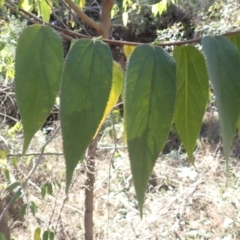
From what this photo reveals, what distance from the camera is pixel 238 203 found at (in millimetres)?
3209

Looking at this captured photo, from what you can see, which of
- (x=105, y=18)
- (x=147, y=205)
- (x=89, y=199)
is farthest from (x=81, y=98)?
(x=147, y=205)

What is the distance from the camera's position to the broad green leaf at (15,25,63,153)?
387 millimetres

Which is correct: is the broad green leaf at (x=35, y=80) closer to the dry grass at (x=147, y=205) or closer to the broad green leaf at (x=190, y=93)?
the broad green leaf at (x=190, y=93)

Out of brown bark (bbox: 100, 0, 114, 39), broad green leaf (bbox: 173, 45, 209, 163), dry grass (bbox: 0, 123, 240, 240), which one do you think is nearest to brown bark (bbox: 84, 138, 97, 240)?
brown bark (bbox: 100, 0, 114, 39)

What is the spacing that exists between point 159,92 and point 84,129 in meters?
0.07

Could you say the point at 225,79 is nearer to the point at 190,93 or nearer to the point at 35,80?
the point at 190,93

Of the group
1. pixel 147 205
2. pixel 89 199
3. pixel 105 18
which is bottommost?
pixel 147 205

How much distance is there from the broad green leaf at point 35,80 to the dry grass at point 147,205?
2320mm

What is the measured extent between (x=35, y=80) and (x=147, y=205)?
10.5 feet

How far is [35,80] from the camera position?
39 cm

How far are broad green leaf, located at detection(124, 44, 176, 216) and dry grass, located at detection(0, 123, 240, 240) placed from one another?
2.34 meters

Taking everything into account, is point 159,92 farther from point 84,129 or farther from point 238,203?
point 238,203

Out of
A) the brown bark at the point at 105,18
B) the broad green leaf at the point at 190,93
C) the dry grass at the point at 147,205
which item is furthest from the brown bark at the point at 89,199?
the broad green leaf at the point at 190,93

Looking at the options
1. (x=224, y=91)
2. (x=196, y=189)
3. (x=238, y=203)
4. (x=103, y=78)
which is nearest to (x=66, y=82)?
(x=103, y=78)
